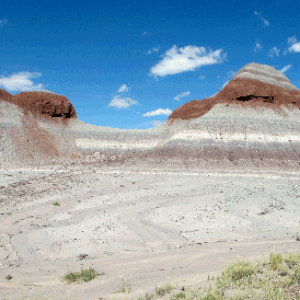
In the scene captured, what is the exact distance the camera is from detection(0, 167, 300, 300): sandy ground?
6395mm

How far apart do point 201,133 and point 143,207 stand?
3055cm

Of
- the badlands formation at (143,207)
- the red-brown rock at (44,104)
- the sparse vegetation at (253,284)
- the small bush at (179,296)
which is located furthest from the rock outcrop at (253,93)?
the small bush at (179,296)

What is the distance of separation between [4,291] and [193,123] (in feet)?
139

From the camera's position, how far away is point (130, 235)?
10.8 m

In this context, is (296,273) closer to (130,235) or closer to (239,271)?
(239,271)

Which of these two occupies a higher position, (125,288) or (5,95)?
(5,95)

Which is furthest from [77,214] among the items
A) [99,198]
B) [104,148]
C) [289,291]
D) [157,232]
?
[104,148]

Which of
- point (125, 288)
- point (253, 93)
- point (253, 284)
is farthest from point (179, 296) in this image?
point (253, 93)

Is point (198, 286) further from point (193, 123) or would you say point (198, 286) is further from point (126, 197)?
point (193, 123)

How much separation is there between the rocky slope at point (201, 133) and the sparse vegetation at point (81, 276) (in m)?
31.5

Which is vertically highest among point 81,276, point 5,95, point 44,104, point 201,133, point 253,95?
point 5,95

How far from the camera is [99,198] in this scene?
18281 mm

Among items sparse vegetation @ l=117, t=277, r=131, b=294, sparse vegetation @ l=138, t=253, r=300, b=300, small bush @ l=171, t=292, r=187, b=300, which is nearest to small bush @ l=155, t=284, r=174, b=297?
sparse vegetation @ l=138, t=253, r=300, b=300

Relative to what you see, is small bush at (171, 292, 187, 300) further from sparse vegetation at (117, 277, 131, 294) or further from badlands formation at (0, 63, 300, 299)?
sparse vegetation at (117, 277, 131, 294)
